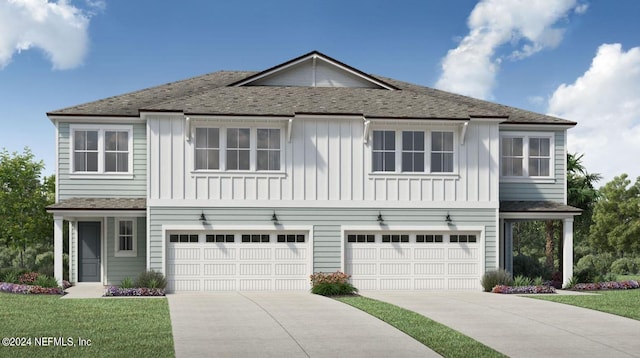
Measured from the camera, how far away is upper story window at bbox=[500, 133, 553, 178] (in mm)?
27547

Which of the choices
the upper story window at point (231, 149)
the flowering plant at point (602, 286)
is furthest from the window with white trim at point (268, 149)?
the flowering plant at point (602, 286)

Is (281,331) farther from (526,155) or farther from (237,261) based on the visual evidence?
(526,155)

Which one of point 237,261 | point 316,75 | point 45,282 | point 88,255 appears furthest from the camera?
point 316,75

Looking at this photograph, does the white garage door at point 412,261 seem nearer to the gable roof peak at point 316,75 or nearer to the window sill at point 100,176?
the gable roof peak at point 316,75

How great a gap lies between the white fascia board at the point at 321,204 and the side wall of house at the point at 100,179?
1.97 metres

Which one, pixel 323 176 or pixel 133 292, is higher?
pixel 323 176

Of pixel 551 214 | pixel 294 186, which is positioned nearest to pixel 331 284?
pixel 294 186

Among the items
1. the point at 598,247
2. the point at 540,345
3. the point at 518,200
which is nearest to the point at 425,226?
the point at 518,200

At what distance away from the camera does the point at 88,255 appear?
93.5 ft

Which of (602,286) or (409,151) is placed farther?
(602,286)

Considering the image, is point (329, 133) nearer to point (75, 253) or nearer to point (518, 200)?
point (518, 200)

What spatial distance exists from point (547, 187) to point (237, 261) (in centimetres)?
1099

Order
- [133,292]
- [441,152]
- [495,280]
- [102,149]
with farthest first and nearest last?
[102,149] → [441,152] → [495,280] → [133,292]

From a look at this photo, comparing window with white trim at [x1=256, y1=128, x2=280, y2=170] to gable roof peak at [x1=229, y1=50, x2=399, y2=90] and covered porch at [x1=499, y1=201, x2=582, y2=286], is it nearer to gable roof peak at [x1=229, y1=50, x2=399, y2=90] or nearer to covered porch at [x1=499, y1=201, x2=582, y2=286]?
gable roof peak at [x1=229, y1=50, x2=399, y2=90]
